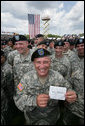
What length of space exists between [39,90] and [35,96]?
0.24 metres

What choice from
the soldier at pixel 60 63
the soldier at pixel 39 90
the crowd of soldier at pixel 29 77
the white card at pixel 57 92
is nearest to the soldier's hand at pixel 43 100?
the soldier at pixel 39 90

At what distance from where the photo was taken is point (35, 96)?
2.02 m

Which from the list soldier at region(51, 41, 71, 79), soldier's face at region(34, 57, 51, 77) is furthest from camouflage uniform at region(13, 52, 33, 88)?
soldier's face at region(34, 57, 51, 77)

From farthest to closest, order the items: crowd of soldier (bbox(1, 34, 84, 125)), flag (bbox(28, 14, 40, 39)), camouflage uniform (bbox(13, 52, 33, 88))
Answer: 1. flag (bbox(28, 14, 40, 39))
2. camouflage uniform (bbox(13, 52, 33, 88))
3. crowd of soldier (bbox(1, 34, 84, 125))

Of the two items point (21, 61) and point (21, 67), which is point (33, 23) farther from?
point (21, 67)

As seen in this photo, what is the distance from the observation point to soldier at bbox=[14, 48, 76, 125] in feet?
6.45

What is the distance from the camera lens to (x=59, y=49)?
4234mm

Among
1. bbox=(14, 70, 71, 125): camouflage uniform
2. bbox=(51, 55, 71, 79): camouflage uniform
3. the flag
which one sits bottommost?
bbox=(14, 70, 71, 125): camouflage uniform

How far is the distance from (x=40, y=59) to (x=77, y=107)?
5.39ft

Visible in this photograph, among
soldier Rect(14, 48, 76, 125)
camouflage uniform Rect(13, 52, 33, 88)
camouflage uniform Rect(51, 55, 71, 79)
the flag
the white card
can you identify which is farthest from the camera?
the flag

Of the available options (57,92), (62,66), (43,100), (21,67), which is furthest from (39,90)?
(62,66)

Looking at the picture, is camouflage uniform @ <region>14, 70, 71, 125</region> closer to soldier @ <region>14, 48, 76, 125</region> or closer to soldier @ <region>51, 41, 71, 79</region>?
soldier @ <region>14, 48, 76, 125</region>

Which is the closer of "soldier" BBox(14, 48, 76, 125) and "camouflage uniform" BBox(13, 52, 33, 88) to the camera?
"soldier" BBox(14, 48, 76, 125)

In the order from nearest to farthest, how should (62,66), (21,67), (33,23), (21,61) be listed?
(21,67), (21,61), (62,66), (33,23)
